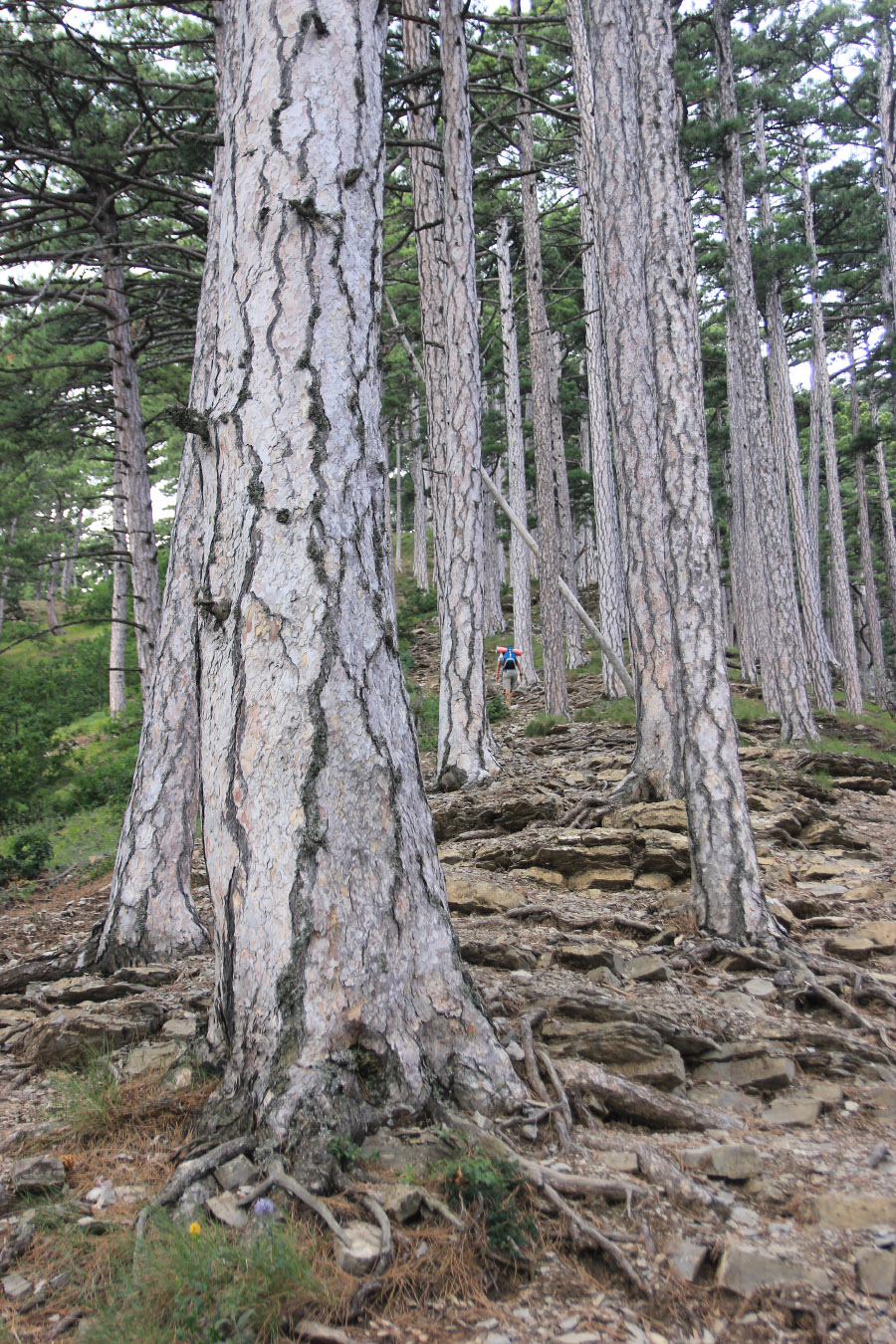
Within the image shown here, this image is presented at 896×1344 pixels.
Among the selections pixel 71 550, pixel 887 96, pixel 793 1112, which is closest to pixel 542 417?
pixel 887 96

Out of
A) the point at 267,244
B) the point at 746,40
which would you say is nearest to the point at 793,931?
the point at 267,244

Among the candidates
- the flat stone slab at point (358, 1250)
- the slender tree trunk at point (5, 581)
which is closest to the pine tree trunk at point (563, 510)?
the flat stone slab at point (358, 1250)

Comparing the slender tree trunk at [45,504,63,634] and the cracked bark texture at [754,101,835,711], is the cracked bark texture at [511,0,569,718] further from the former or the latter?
the slender tree trunk at [45,504,63,634]

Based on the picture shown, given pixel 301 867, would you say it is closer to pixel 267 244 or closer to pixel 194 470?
pixel 267 244

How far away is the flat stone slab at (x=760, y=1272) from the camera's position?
1932mm

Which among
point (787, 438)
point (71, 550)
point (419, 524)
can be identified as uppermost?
point (71, 550)

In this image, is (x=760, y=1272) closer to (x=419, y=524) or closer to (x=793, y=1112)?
(x=793, y=1112)

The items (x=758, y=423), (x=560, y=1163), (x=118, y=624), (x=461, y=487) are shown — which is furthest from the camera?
(x=118, y=624)

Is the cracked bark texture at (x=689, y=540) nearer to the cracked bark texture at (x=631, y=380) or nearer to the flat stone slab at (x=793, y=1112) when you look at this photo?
the flat stone slab at (x=793, y=1112)

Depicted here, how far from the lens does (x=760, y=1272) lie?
1.95 metres

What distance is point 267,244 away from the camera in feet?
9.00

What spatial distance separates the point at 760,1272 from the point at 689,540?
3712 millimetres

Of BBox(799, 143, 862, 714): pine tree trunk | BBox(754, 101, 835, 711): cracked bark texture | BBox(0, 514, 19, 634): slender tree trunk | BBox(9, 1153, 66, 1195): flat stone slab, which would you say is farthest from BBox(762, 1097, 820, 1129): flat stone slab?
BBox(0, 514, 19, 634): slender tree trunk

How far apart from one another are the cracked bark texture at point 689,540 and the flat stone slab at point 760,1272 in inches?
96.9
